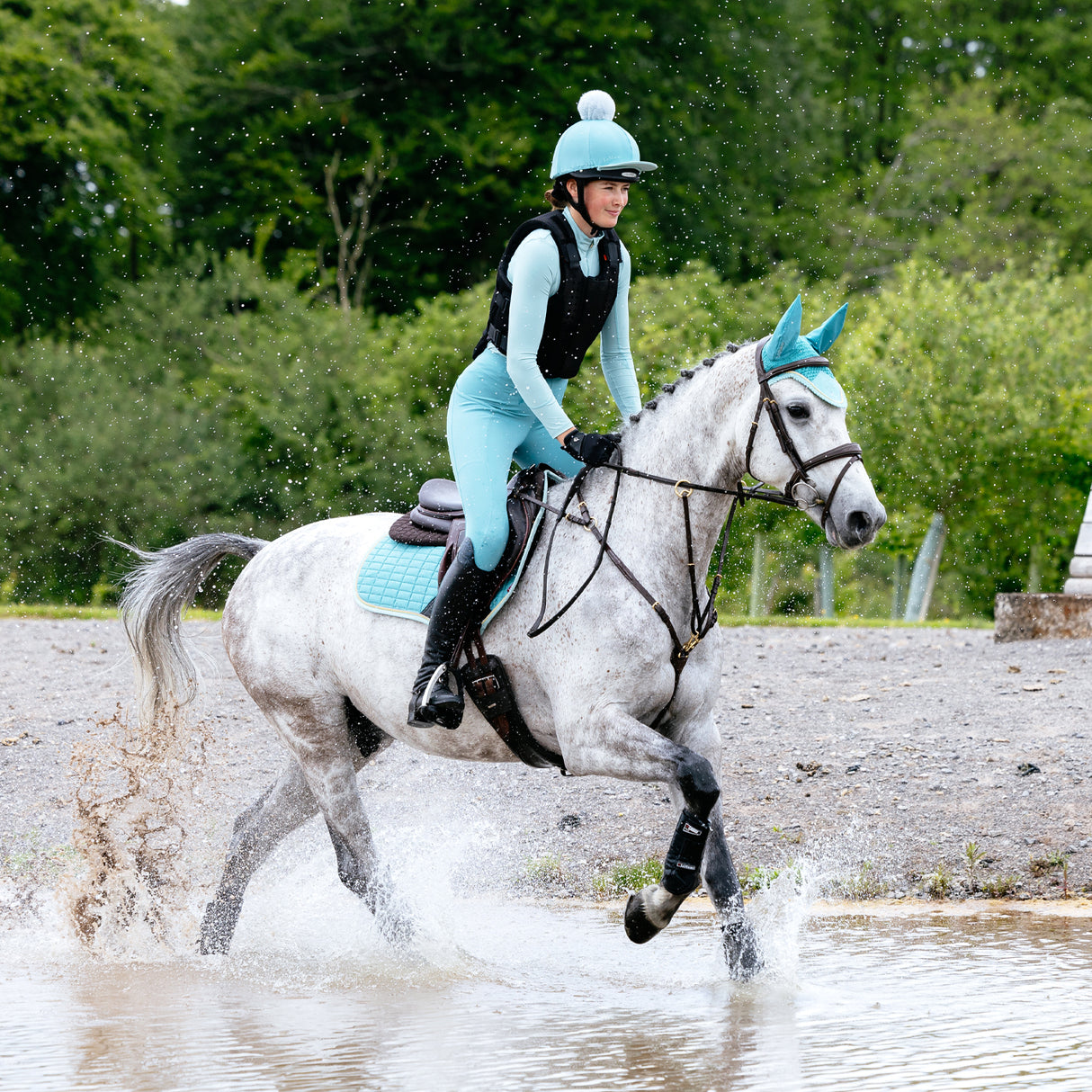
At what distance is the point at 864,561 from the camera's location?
33.4 m

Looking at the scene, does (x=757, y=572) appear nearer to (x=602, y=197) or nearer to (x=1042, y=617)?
(x=1042, y=617)

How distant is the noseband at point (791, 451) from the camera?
4.89m

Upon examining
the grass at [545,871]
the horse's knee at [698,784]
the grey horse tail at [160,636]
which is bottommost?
the grass at [545,871]

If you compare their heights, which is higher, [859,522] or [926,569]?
[859,522]

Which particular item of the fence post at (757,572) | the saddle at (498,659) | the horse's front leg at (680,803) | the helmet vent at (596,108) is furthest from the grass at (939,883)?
the fence post at (757,572)

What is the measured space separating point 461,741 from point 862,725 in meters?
4.84

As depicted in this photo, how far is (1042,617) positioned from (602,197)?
9746 mm

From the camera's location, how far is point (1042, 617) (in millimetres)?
13930

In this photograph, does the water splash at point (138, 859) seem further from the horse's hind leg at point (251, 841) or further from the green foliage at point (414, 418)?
the green foliage at point (414, 418)

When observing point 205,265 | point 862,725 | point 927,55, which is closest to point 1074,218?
point 927,55

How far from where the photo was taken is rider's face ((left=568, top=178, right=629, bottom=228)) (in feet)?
17.9

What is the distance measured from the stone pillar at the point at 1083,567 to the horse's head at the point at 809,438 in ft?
32.8

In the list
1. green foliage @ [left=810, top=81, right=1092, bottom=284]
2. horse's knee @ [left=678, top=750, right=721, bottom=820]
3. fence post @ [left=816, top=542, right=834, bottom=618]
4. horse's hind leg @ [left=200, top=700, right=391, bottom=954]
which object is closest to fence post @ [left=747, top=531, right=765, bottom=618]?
fence post @ [left=816, top=542, right=834, bottom=618]

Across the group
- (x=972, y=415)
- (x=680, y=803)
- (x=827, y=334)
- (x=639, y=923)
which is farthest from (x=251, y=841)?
(x=972, y=415)
